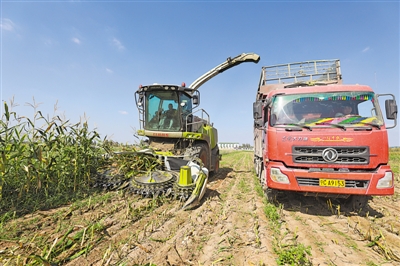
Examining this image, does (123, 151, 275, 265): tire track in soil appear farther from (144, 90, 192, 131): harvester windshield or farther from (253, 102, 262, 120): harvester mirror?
(144, 90, 192, 131): harvester windshield

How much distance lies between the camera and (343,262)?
6.13 feet

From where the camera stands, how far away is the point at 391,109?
3346 mm

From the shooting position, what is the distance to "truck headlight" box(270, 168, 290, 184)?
10.5 ft

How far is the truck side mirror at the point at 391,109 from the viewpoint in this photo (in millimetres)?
3321

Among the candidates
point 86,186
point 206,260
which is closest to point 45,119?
point 86,186

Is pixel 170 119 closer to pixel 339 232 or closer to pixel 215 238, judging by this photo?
pixel 215 238

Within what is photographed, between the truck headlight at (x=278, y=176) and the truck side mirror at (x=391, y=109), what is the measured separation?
219cm

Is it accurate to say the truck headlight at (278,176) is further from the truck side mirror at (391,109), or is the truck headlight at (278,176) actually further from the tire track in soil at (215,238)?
the truck side mirror at (391,109)

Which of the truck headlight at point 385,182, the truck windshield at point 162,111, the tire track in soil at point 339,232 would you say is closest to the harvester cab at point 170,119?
the truck windshield at point 162,111

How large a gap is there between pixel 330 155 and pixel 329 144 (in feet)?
0.58

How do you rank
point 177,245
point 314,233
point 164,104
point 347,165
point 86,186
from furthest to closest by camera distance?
1. point 164,104
2. point 86,186
3. point 347,165
4. point 314,233
5. point 177,245

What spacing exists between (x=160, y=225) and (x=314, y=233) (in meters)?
2.06

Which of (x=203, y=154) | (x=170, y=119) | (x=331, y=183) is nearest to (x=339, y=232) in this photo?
(x=331, y=183)

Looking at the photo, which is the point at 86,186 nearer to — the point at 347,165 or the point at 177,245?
the point at 177,245
